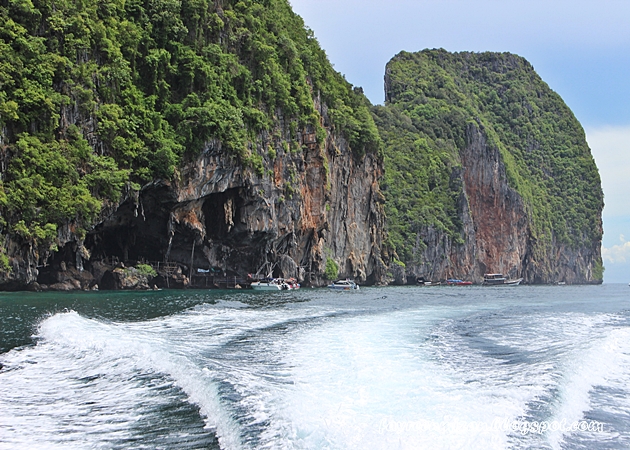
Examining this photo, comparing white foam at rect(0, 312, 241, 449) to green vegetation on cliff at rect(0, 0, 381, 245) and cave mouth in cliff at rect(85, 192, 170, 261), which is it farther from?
cave mouth in cliff at rect(85, 192, 170, 261)

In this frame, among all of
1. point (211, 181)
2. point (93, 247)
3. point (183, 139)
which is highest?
point (183, 139)

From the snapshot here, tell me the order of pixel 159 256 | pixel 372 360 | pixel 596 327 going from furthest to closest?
pixel 159 256 → pixel 596 327 → pixel 372 360

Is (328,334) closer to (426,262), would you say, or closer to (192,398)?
(192,398)

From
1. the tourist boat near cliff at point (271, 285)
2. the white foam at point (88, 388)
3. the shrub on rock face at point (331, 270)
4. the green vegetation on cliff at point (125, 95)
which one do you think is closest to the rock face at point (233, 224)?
the shrub on rock face at point (331, 270)

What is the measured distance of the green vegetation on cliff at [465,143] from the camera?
356ft

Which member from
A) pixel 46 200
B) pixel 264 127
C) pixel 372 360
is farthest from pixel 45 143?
pixel 372 360

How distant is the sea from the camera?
8531 mm

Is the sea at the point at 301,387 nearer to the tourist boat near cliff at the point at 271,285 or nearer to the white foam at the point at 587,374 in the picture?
the white foam at the point at 587,374

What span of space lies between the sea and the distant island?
16.9m

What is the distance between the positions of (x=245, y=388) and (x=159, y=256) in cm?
4080

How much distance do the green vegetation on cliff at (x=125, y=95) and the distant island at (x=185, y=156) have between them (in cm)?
12

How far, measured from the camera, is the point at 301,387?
1137cm

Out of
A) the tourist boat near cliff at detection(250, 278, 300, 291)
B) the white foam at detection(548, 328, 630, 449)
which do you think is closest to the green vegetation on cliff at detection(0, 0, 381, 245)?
the tourist boat near cliff at detection(250, 278, 300, 291)

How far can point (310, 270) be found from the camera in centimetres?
6344
